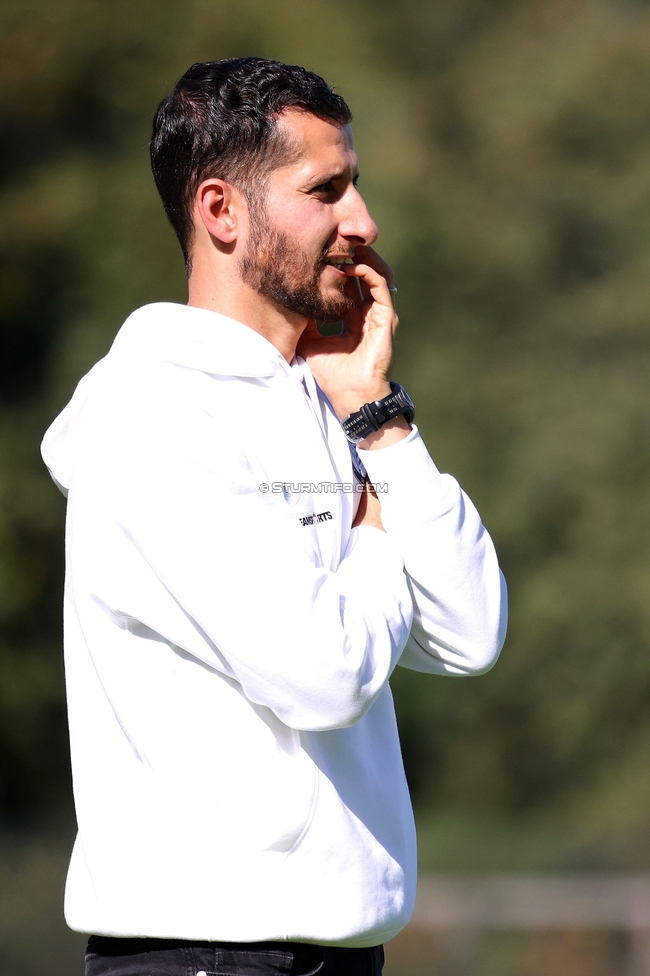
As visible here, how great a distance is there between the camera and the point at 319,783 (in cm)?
140

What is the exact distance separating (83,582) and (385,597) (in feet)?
1.28

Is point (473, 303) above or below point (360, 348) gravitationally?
above

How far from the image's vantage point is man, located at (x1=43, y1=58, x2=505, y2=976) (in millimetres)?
1347

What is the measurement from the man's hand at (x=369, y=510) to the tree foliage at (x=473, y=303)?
7795mm

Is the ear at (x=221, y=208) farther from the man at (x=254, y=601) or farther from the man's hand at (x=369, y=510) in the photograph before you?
the man's hand at (x=369, y=510)

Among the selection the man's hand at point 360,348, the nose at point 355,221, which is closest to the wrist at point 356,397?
the man's hand at point 360,348

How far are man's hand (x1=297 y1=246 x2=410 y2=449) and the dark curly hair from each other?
201 millimetres

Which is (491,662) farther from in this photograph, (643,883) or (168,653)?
(643,883)

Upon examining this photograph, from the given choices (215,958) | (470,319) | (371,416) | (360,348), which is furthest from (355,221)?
(470,319)

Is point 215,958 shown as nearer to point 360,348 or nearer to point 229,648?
point 229,648

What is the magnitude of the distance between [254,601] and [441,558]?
0.31 meters

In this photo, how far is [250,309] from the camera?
167 centimetres

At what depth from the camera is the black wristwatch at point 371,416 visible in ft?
5.16

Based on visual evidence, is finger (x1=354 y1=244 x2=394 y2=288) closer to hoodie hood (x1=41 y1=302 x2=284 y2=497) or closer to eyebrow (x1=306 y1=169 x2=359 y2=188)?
eyebrow (x1=306 y1=169 x2=359 y2=188)
